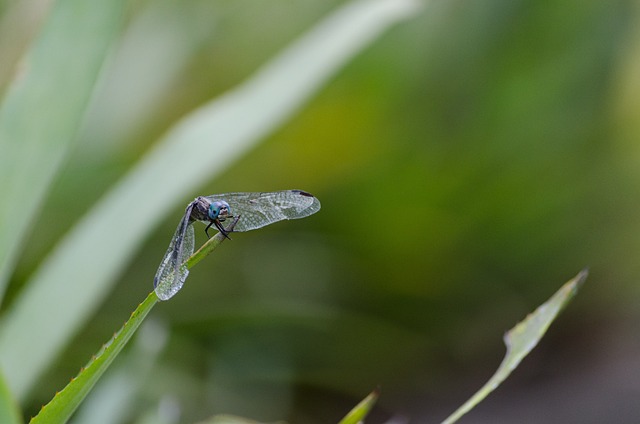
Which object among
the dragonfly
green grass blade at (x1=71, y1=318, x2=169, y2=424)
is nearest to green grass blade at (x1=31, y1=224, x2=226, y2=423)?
the dragonfly

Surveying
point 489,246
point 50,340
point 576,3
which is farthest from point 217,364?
point 576,3

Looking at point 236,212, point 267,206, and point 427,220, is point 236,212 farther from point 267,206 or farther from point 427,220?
point 427,220

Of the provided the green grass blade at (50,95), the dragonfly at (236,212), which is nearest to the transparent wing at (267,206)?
the dragonfly at (236,212)

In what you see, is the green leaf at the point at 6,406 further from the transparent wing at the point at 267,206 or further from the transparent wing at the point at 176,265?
the transparent wing at the point at 267,206

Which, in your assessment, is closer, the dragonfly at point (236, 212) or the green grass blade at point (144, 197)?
the dragonfly at point (236, 212)

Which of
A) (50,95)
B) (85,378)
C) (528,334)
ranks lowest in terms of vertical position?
(528,334)

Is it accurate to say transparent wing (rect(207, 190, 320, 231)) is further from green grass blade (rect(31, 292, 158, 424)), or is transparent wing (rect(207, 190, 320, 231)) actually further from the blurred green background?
the blurred green background

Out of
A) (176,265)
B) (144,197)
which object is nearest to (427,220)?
(144,197)
